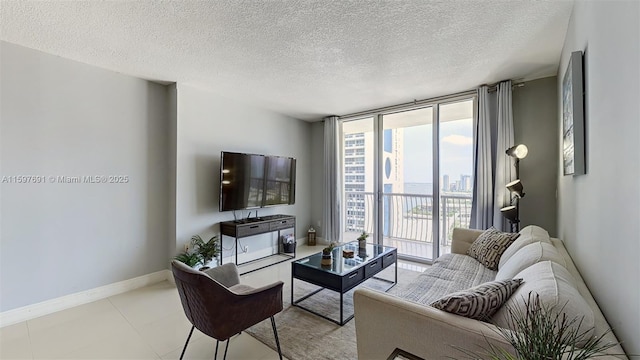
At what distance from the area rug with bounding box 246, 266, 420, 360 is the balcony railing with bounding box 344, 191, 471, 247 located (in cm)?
219

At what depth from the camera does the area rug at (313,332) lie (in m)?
2.03

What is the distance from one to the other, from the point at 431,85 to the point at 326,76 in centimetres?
141

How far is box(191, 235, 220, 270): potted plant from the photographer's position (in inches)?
136

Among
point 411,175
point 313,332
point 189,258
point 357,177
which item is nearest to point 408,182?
point 411,175

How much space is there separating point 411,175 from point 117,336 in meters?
4.21

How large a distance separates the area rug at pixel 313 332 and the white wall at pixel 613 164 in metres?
1.57

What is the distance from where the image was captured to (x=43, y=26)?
2.16 metres

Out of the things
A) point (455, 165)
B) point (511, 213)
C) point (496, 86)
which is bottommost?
point (511, 213)

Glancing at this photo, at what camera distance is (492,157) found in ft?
11.5

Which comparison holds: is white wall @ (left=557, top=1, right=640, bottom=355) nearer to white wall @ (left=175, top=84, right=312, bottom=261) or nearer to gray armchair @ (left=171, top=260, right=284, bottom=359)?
gray armchair @ (left=171, top=260, right=284, bottom=359)

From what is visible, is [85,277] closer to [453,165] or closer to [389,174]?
[389,174]

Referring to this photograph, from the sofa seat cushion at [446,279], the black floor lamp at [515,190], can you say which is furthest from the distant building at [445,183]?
the sofa seat cushion at [446,279]

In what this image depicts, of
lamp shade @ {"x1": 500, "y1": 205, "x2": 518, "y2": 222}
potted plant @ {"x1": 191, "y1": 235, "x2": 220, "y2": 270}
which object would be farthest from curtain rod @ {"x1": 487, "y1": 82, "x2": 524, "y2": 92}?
potted plant @ {"x1": 191, "y1": 235, "x2": 220, "y2": 270}

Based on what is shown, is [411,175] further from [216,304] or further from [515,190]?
[216,304]
